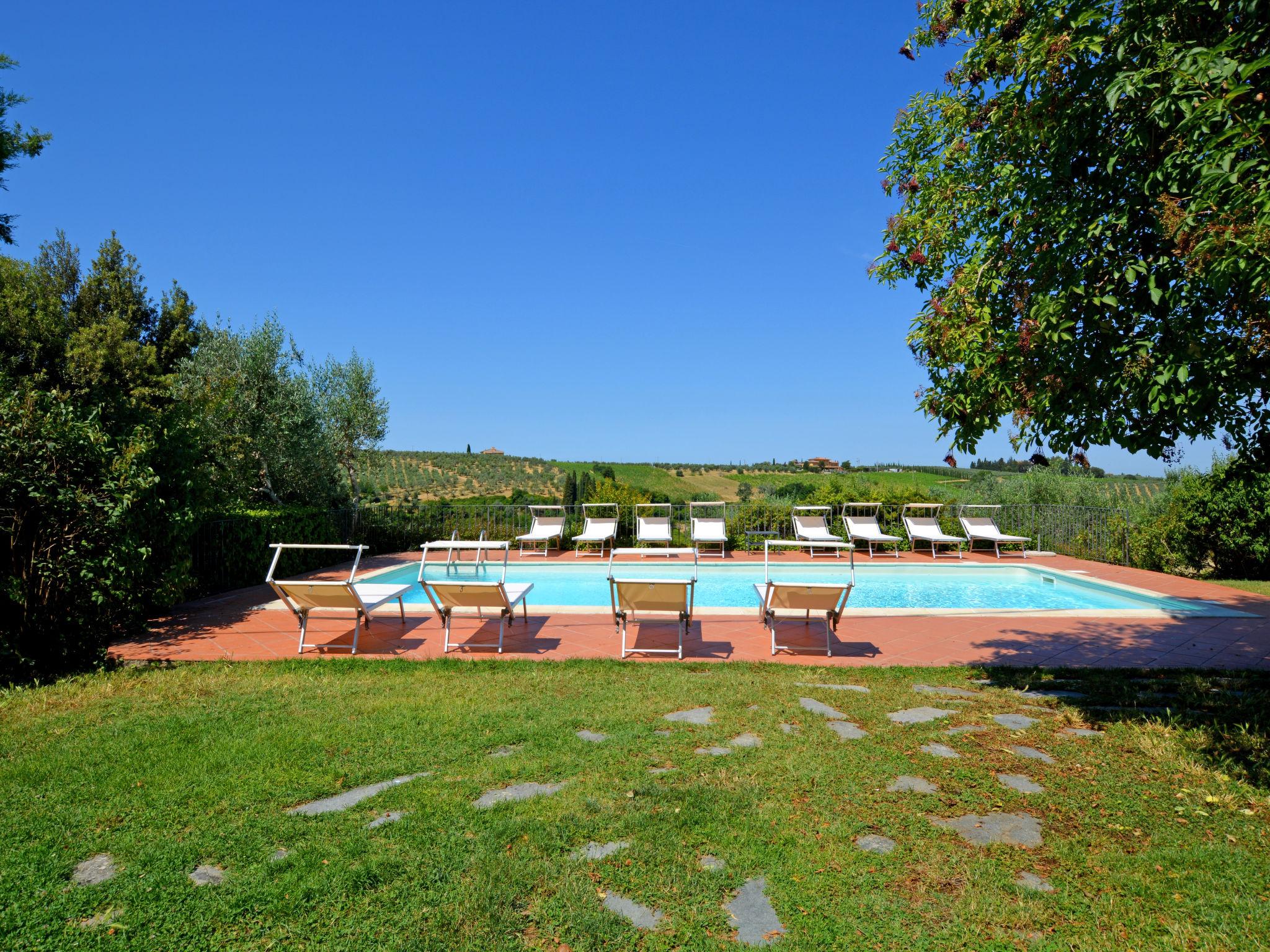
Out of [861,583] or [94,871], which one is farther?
[861,583]

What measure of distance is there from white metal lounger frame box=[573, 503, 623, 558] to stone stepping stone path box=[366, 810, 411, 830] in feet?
34.4

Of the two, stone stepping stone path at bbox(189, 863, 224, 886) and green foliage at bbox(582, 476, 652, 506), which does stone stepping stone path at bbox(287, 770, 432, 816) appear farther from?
green foliage at bbox(582, 476, 652, 506)

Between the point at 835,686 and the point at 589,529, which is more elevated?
the point at 589,529

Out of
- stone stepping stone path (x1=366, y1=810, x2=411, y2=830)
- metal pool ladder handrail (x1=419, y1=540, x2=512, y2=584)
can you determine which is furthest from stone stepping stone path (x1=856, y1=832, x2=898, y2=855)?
metal pool ladder handrail (x1=419, y1=540, x2=512, y2=584)

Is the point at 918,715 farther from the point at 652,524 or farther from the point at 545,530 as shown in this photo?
the point at 545,530

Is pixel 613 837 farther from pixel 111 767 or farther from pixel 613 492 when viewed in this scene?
pixel 613 492

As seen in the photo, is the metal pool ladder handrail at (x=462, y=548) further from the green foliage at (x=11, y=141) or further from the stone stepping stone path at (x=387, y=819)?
the green foliage at (x=11, y=141)

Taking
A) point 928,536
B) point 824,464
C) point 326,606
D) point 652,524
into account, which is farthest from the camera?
point 824,464

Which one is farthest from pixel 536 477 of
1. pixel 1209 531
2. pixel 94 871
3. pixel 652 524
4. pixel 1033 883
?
pixel 1033 883

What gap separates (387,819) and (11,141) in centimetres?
1020

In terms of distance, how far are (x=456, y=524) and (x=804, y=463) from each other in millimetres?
38237


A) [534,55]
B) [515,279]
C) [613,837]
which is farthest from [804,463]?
[613,837]

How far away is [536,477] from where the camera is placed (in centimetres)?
4266

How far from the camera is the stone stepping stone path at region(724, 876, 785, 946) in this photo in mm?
2189
